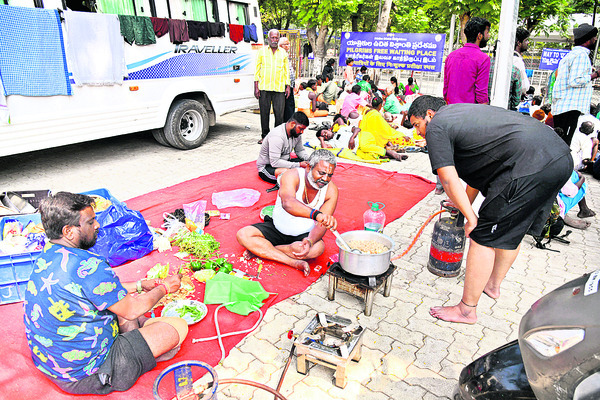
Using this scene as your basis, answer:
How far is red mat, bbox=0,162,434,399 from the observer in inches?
97.3

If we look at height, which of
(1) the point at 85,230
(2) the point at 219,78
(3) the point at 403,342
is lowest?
(3) the point at 403,342

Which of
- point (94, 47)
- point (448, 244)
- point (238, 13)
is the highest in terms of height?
point (238, 13)

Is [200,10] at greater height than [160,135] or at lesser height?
greater

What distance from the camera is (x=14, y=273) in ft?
9.90

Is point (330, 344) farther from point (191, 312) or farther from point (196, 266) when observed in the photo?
point (196, 266)

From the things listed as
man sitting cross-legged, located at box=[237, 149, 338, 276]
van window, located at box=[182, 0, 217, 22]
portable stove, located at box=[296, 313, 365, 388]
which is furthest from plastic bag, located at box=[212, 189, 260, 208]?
van window, located at box=[182, 0, 217, 22]

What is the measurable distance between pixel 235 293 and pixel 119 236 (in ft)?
4.37

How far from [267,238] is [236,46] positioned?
5.21 metres

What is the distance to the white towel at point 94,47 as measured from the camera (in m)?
5.43

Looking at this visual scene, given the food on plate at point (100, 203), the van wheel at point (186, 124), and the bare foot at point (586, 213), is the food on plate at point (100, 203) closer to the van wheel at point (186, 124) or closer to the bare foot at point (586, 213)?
the van wheel at point (186, 124)

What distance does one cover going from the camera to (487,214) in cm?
284

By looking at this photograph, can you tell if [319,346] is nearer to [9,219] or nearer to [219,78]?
[9,219]

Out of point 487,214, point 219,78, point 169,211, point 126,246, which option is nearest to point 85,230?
point 126,246

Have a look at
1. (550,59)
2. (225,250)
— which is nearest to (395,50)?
(550,59)
